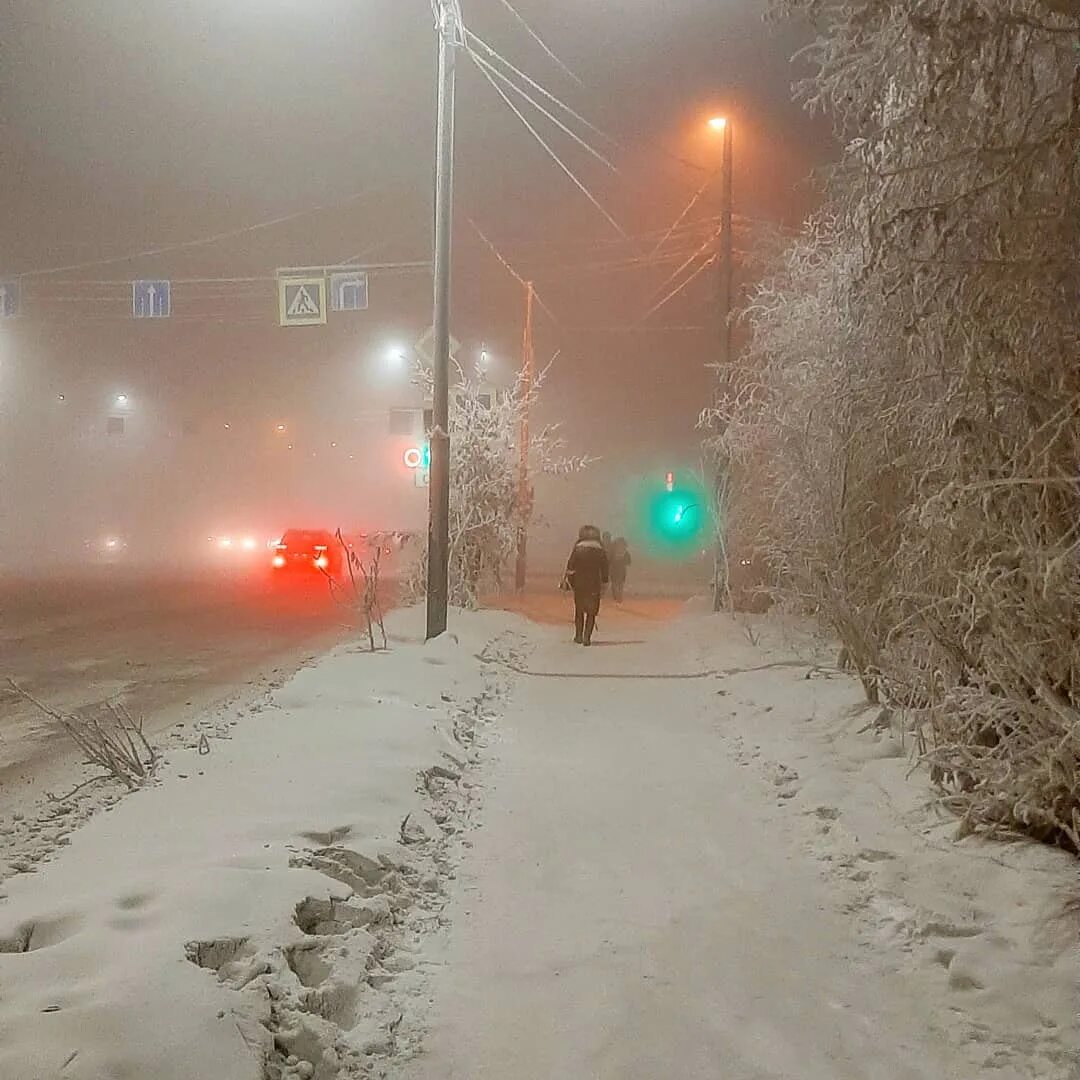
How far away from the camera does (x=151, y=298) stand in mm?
17688

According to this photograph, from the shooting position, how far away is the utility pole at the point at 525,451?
20.0 metres

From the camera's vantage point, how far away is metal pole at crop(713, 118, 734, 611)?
17.0m

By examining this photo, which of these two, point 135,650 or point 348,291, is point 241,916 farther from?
point 348,291

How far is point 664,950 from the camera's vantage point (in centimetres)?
462

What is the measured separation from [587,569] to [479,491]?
385 centimetres

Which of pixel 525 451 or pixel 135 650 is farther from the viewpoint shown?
pixel 525 451

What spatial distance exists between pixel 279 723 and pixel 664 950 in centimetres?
446

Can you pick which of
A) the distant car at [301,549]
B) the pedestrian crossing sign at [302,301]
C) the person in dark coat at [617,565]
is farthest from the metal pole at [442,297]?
the distant car at [301,549]

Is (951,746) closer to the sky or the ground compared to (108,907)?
closer to the sky

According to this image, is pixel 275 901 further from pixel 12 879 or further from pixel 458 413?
pixel 458 413

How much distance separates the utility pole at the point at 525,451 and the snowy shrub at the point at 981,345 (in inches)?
527

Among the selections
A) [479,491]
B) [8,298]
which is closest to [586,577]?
[479,491]

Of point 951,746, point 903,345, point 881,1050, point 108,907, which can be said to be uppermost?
point 903,345

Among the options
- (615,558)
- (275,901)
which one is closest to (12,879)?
(275,901)
